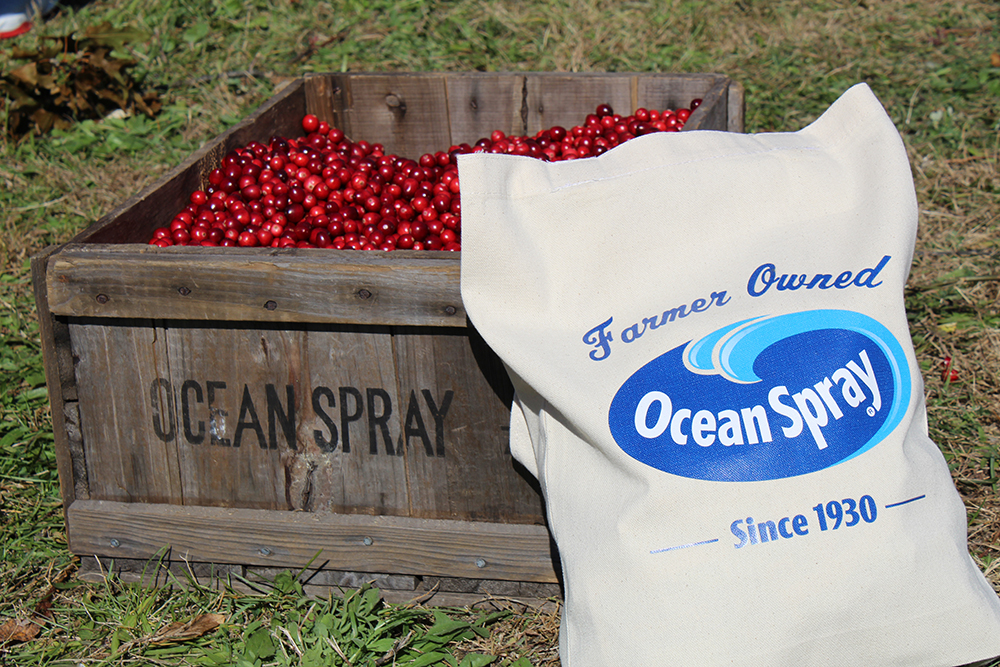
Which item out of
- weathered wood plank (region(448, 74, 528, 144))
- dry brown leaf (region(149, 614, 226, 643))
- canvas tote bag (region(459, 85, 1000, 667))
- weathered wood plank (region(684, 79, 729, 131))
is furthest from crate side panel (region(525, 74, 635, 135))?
dry brown leaf (region(149, 614, 226, 643))

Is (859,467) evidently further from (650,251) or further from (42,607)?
(42,607)

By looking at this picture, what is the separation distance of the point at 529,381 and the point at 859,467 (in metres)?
0.65

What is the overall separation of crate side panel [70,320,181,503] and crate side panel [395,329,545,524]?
620 millimetres

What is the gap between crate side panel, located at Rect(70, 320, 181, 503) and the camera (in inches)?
83.3

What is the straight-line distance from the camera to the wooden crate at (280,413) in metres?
1.98

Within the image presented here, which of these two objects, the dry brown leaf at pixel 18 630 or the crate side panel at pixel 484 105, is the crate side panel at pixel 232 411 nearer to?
the dry brown leaf at pixel 18 630

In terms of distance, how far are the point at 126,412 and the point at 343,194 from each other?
1200 mm

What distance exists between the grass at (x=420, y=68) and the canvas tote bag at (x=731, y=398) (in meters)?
0.59

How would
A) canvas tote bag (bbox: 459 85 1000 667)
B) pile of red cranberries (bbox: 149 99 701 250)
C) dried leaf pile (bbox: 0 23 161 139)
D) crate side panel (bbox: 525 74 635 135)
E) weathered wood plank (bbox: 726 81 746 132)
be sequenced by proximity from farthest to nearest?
dried leaf pile (bbox: 0 23 161 139)
crate side panel (bbox: 525 74 635 135)
weathered wood plank (bbox: 726 81 746 132)
pile of red cranberries (bbox: 149 99 701 250)
canvas tote bag (bbox: 459 85 1000 667)

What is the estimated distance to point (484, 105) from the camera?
383 cm

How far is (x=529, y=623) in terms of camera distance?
2.19 metres

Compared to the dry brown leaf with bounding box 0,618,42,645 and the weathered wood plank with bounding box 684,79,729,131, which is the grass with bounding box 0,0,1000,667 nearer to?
the dry brown leaf with bounding box 0,618,42,645

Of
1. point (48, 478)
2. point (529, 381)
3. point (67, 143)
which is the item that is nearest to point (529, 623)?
point (529, 381)

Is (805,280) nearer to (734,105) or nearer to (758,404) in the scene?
(758,404)
